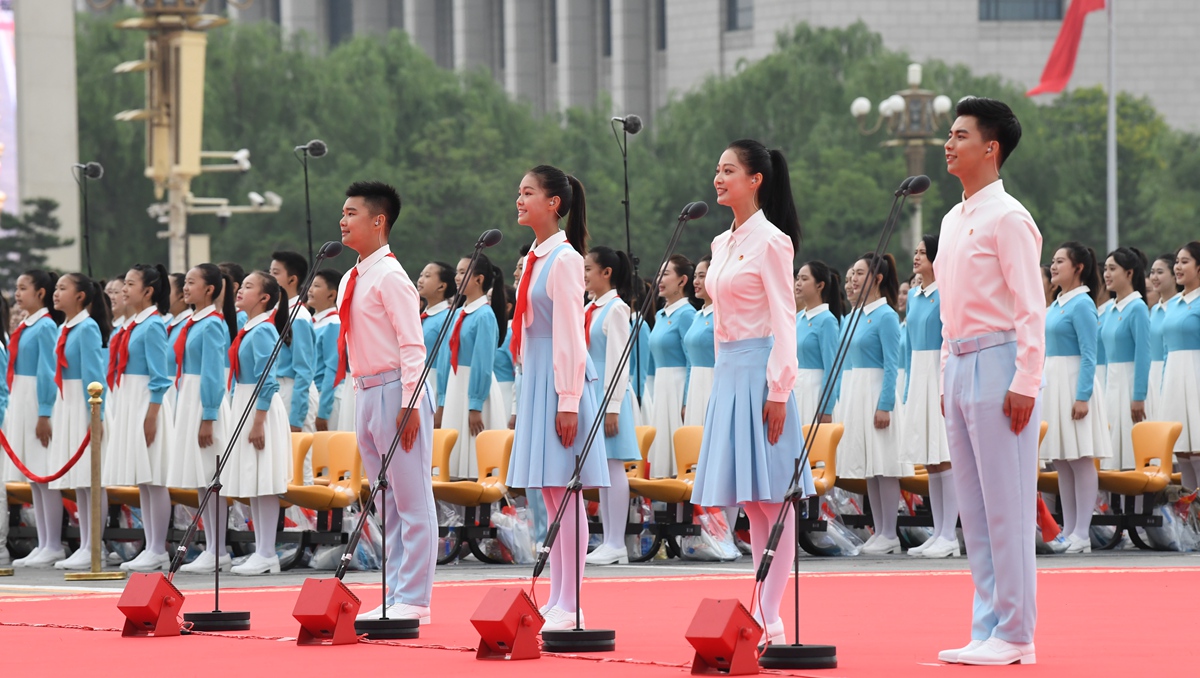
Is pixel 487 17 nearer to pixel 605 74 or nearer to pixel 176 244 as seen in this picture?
pixel 605 74

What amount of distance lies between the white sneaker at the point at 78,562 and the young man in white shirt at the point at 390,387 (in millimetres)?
5362

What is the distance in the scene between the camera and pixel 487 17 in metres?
82.9

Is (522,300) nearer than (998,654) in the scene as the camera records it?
No

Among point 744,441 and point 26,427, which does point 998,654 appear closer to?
point 744,441

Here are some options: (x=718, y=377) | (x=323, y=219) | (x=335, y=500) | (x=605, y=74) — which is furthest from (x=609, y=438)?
(x=605, y=74)

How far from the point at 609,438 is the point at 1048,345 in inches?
128

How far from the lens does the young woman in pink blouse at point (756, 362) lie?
793 centimetres

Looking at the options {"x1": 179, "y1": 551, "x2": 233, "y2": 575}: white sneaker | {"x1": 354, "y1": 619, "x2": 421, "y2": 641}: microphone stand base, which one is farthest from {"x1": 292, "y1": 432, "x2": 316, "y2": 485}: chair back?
{"x1": 354, "y1": 619, "x2": 421, "y2": 641}: microphone stand base

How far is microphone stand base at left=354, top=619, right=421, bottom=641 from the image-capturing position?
28.6 feet

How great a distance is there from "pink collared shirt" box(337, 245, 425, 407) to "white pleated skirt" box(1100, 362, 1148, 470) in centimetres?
722

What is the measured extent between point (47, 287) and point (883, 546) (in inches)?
251

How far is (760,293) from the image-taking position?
316 inches

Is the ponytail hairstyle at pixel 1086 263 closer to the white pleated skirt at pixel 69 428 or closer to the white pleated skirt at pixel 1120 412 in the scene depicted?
the white pleated skirt at pixel 1120 412

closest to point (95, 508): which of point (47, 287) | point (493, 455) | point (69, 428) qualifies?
point (69, 428)
